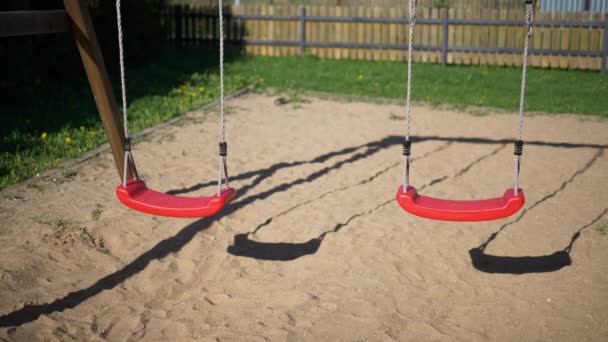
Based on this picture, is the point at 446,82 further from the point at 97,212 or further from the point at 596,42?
the point at 97,212

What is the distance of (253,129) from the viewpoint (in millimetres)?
8492

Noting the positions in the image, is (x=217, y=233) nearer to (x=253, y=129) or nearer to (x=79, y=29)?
(x=79, y=29)

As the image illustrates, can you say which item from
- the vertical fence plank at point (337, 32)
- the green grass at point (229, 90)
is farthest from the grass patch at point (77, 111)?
the vertical fence plank at point (337, 32)

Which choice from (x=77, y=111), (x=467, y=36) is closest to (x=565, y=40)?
(x=467, y=36)

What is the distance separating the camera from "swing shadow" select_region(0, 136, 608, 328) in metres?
4.08

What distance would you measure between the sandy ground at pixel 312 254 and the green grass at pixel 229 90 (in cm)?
83

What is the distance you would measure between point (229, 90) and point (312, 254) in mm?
6449

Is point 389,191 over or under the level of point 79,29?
under

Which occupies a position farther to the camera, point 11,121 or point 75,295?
point 11,121

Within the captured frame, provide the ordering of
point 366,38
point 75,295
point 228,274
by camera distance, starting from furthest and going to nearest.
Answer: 1. point 366,38
2. point 228,274
3. point 75,295

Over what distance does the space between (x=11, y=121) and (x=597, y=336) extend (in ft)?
22.4

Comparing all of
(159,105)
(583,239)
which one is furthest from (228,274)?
(159,105)

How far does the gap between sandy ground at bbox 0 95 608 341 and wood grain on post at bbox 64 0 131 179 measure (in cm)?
80

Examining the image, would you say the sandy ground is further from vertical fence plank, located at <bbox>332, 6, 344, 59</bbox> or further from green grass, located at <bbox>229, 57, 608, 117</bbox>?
vertical fence plank, located at <bbox>332, 6, 344, 59</bbox>
